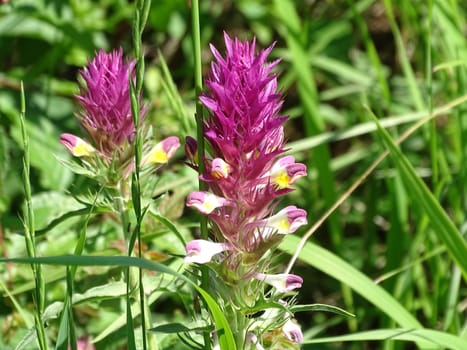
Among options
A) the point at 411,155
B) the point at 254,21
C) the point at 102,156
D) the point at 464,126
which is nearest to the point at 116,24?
the point at 254,21

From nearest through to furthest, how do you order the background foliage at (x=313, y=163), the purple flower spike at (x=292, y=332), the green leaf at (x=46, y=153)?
the purple flower spike at (x=292, y=332) < the background foliage at (x=313, y=163) < the green leaf at (x=46, y=153)

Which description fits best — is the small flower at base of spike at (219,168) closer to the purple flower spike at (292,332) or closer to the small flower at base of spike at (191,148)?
the small flower at base of spike at (191,148)

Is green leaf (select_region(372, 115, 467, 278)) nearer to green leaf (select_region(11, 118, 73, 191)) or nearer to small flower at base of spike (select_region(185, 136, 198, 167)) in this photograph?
small flower at base of spike (select_region(185, 136, 198, 167))

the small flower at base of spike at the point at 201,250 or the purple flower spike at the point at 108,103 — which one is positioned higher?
the purple flower spike at the point at 108,103

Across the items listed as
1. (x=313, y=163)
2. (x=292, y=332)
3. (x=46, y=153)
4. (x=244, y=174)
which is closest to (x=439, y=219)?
(x=292, y=332)

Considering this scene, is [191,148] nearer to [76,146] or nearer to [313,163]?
[76,146]

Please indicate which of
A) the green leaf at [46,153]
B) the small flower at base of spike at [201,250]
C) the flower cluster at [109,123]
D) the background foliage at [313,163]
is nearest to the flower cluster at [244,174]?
the small flower at base of spike at [201,250]

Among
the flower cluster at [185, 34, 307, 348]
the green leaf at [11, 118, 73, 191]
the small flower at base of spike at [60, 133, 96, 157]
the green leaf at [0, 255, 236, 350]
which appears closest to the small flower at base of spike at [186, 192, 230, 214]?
the flower cluster at [185, 34, 307, 348]
